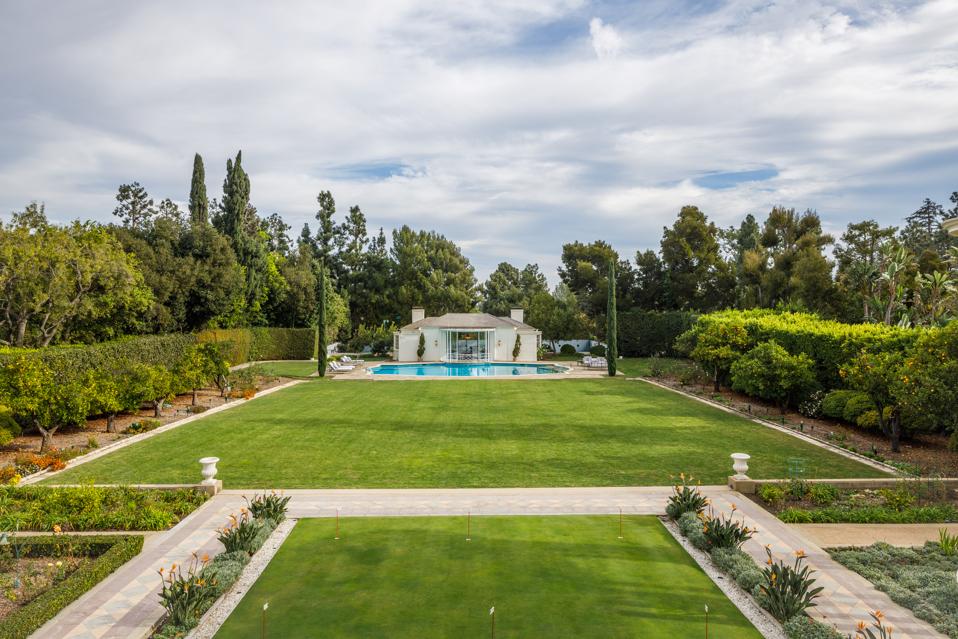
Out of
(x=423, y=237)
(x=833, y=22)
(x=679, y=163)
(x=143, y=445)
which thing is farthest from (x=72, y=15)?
(x=423, y=237)

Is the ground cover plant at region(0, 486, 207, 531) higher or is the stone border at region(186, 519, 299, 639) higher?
the ground cover plant at region(0, 486, 207, 531)

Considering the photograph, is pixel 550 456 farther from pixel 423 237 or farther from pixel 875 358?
pixel 423 237

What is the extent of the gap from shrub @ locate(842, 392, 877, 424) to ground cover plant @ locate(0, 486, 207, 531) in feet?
57.6

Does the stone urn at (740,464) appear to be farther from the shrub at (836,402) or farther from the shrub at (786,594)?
the shrub at (836,402)

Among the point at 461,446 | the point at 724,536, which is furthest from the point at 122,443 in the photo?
the point at 724,536

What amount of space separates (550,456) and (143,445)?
11140mm

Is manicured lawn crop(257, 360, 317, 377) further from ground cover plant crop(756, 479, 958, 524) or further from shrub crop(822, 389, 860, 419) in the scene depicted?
ground cover plant crop(756, 479, 958, 524)

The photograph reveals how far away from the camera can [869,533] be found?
31.1 feet

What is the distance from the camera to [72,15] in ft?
43.4

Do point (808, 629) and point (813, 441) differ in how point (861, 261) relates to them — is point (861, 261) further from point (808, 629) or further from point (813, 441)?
point (808, 629)

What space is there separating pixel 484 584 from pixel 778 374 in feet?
52.1

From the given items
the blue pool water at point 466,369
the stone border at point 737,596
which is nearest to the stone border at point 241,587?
the stone border at point 737,596

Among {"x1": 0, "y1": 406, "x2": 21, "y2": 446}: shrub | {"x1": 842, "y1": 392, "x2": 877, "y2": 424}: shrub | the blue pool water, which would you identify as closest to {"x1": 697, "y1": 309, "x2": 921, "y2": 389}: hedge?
{"x1": 842, "y1": 392, "x2": 877, "y2": 424}: shrub

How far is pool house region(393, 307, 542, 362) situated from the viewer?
4178 cm
